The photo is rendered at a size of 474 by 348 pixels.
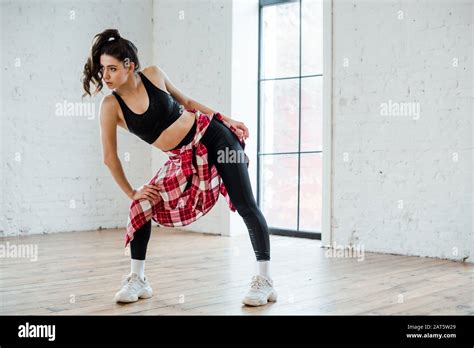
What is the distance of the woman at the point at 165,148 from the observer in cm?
291

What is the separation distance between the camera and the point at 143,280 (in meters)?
3.22

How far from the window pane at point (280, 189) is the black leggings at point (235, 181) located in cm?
303

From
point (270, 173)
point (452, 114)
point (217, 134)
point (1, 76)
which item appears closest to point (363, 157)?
point (452, 114)

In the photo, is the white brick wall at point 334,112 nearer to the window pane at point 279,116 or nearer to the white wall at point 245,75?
the white wall at point 245,75

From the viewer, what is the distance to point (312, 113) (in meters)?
5.96

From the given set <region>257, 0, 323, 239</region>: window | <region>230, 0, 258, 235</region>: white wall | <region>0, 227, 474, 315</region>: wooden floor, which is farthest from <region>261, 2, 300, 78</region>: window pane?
<region>0, 227, 474, 315</region>: wooden floor

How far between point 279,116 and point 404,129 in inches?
63.4

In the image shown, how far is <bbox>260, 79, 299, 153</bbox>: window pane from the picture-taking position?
6.12 meters

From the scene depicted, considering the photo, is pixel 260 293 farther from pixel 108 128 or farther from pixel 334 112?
pixel 334 112

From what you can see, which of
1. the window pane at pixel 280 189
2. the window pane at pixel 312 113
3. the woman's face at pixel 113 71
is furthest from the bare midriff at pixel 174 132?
the window pane at pixel 280 189

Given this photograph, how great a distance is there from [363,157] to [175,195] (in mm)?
2380

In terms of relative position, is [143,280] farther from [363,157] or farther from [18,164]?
[18,164]

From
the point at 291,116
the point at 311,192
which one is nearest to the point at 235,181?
the point at 311,192

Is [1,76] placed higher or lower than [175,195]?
higher
